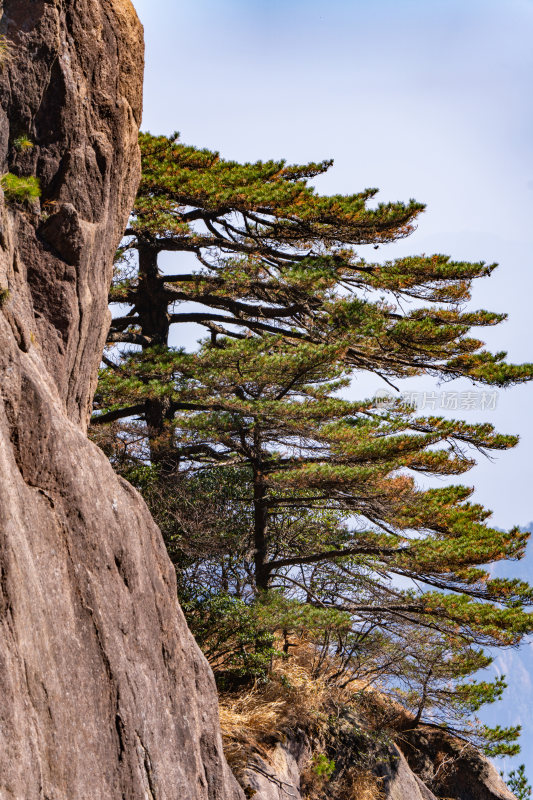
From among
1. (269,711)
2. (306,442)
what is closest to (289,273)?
(306,442)

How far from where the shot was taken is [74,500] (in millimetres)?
4934

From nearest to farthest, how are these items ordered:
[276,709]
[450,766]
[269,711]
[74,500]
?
1. [74,500]
2. [269,711]
3. [276,709]
4. [450,766]

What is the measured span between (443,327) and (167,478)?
Answer: 5.12 metres

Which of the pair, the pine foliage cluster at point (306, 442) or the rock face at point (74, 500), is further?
the pine foliage cluster at point (306, 442)

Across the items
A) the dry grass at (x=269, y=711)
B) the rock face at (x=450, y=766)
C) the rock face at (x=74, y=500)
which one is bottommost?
the rock face at (x=450, y=766)

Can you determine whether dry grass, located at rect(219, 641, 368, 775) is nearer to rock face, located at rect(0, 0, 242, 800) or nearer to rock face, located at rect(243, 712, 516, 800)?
rock face, located at rect(243, 712, 516, 800)

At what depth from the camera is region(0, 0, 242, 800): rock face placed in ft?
13.6

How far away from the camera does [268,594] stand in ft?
34.8

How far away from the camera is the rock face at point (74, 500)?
164 inches

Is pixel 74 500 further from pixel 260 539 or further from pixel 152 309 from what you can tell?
pixel 152 309

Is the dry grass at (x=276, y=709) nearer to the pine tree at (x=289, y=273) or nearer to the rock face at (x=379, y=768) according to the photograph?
the rock face at (x=379, y=768)

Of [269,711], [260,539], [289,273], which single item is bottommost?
[269,711]

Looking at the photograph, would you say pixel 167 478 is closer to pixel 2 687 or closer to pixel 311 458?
pixel 311 458

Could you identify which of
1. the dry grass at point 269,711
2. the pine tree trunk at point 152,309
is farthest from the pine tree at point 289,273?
the dry grass at point 269,711
